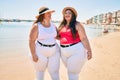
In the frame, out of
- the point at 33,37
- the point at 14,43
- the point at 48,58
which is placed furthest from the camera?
the point at 14,43

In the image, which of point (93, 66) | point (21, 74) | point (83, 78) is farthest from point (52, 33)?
point (93, 66)

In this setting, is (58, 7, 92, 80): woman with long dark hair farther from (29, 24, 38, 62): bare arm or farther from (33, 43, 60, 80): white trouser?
(29, 24, 38, 62): bare arm

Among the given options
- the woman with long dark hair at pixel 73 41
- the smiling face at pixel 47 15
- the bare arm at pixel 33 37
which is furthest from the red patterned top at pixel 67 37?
the bare arm at pixel 33 37

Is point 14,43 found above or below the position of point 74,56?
below

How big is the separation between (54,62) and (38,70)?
365 millimetres

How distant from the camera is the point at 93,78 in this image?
5902mm

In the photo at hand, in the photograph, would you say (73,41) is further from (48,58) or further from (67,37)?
(48,58)

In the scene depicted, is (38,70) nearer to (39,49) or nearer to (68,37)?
(39,49)

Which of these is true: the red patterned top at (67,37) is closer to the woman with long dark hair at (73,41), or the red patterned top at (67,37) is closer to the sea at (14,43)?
the woman with long dark hair at (73,41)

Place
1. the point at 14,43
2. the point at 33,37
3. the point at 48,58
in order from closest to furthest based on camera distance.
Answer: the point at 33,37, the point at 48,58, the point at 14,43

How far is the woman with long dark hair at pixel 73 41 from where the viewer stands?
4.18 metres

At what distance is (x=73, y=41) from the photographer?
4.22 meters

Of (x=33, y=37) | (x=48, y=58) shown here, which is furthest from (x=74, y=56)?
(x=33, y=37)

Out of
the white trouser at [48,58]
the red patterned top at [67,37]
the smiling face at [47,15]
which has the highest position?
the smiling face at [47,15]
